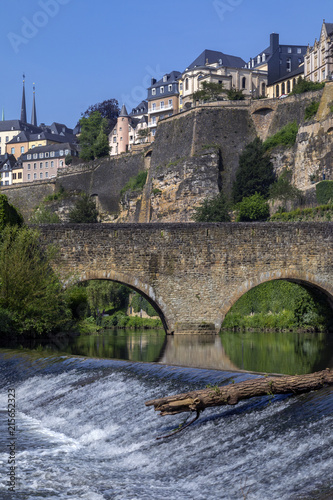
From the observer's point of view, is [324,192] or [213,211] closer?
[324,192]

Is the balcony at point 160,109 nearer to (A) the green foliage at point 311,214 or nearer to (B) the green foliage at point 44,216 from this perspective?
(B) the green foliage at point 44,216

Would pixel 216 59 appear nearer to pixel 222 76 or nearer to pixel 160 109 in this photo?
pixel 222 76

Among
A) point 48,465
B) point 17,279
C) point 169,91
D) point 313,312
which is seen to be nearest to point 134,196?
point 169,91

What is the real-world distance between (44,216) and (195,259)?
128ft

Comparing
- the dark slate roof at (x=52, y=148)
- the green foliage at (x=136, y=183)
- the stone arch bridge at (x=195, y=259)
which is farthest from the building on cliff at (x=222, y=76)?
the stone arch bridge at (x=195, y=259)

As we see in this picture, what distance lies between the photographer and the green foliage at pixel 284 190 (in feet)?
145

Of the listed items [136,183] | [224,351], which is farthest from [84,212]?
[224,351]

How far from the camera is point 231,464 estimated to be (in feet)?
22.8

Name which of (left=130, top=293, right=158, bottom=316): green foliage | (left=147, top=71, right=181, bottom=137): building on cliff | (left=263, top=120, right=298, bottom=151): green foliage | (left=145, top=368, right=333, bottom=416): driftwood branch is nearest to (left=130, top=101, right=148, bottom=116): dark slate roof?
(left=147, top=71, right=181, bottom=137): building on cliff

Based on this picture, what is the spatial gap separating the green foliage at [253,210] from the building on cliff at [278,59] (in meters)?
27.9

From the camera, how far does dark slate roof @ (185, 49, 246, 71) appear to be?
73.1 meters

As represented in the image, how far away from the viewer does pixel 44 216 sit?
61656mm

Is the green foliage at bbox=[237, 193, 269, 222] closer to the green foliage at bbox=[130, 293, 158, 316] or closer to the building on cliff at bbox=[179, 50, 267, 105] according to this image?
the green foliage at bbox=[130, 293, 158, 316]

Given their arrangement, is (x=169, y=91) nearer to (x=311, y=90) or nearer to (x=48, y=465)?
(x=311, y=90)
